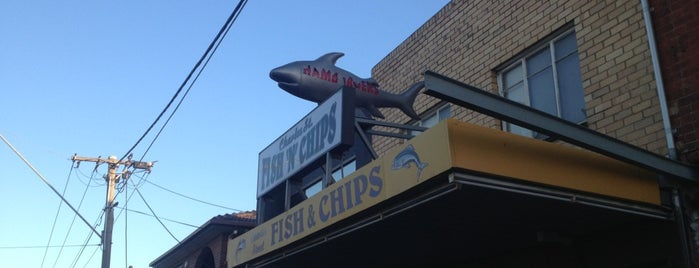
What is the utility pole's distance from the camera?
20.0 metres

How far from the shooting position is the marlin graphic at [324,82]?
984cm

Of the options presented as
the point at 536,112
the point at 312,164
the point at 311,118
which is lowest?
the point at 536,112

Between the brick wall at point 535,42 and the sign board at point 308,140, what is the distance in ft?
8.01

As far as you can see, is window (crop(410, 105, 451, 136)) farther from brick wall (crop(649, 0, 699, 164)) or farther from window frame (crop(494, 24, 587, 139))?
brick wall (crop(649, 0, 699, 164))

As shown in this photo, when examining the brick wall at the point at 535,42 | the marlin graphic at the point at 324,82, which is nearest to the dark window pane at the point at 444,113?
the brick wall at the point at 535,42

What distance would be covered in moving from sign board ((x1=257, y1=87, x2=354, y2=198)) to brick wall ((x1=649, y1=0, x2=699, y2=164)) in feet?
11.7

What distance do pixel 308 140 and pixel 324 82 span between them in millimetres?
841

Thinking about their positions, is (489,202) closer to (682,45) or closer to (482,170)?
(482,170)

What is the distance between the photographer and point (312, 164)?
966 centimetres

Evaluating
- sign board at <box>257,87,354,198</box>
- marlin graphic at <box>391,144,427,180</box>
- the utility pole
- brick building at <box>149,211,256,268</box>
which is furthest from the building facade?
the utility pole

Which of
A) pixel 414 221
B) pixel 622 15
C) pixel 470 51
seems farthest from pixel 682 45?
pixel 470 51

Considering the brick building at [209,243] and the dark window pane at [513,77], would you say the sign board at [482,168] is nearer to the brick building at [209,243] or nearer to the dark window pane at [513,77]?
the dark window pane at [513,77]

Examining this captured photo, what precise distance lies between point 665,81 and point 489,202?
2.47m

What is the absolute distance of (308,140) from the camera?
9.82m
